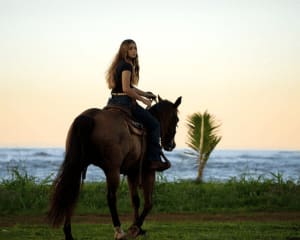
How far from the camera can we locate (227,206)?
14.6 metres

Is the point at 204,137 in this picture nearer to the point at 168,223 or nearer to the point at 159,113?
the point at 168,223

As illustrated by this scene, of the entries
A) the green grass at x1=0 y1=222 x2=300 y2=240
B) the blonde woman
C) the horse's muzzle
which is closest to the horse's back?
the blonde woman

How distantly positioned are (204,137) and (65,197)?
9.16 metres

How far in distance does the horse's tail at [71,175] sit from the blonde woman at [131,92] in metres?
0.97

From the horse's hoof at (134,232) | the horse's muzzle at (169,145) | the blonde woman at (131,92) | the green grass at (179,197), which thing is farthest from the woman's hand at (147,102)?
the green grass at (179,197)

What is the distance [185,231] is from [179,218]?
2.14m

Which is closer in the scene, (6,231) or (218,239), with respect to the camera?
(218,239)

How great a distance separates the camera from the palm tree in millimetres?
17719

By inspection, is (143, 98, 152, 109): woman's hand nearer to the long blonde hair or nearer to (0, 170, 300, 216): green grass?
the long blonde hair

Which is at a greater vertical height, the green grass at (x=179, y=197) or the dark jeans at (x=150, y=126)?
the dark jeans at (x=150, y=126)

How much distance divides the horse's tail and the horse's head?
6.67ft

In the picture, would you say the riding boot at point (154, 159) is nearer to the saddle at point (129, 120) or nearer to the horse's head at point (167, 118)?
the saddle at point (129, 120)

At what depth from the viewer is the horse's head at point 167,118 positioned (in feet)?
35.6

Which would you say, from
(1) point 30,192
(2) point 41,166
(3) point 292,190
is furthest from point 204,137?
(2) point 41,166
